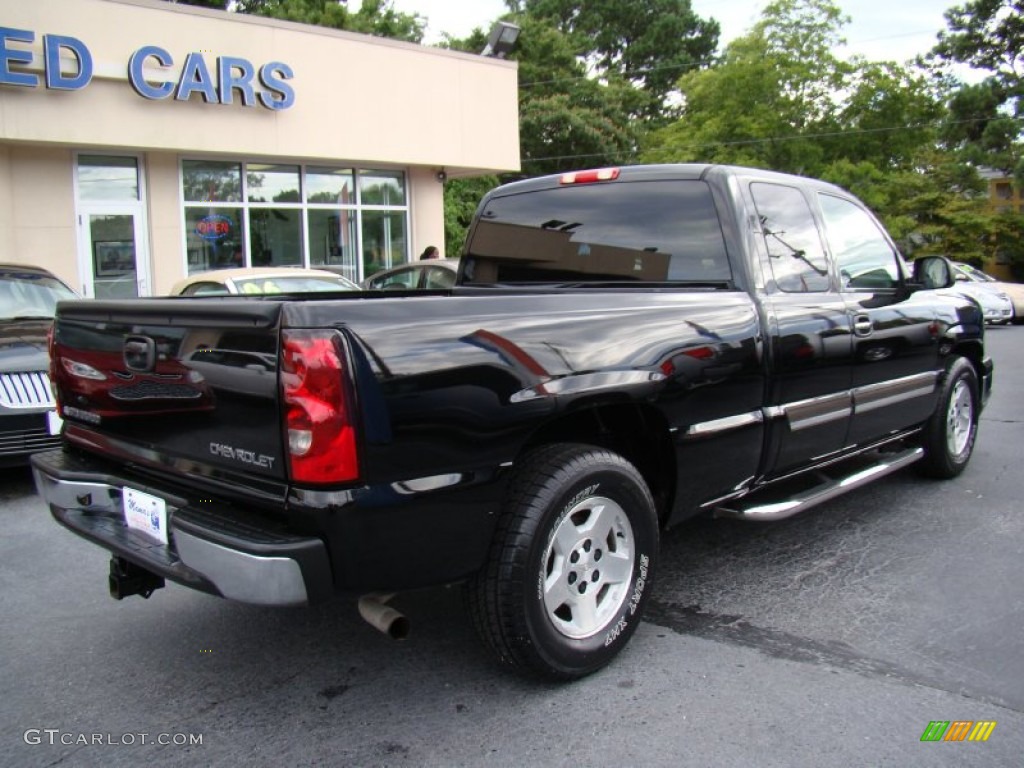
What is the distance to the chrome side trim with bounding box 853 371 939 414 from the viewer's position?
4.53 metres

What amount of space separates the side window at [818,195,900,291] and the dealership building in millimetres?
11552

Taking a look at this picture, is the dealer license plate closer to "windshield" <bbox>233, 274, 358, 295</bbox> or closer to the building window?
"windshield" <bbox>233, 274, 358, 295</bbox>

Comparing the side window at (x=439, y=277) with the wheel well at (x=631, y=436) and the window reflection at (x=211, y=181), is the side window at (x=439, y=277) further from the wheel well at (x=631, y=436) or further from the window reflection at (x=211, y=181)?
the wheel well at (x=631, y=436)

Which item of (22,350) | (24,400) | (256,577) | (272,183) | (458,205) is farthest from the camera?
(458,205)

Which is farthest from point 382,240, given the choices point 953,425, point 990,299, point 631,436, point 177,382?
point 177,382

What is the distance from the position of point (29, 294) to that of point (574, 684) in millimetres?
6033

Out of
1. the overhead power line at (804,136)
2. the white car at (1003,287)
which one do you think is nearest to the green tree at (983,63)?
the overhead power line at (804,136)

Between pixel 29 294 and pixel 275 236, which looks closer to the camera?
pixel 29 294

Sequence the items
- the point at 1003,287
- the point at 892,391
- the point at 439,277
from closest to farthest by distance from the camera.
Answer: the point at 892,391
the point at 439,277
the point at 1003,287

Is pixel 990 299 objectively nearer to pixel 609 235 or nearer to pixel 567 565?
pixel 609 235

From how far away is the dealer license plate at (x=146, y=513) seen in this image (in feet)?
9.16

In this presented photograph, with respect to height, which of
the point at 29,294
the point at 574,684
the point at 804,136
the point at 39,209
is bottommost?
the point at 574,684

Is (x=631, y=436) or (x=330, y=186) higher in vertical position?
(x=330, y=186)

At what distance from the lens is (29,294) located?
704 cm
